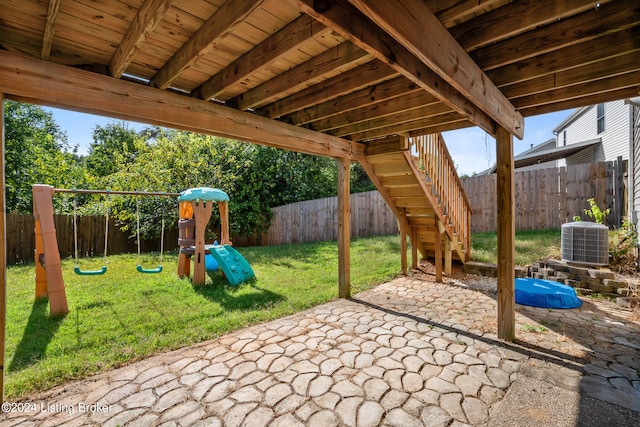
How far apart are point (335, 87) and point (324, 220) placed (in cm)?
787

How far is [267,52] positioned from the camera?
75.3 inches

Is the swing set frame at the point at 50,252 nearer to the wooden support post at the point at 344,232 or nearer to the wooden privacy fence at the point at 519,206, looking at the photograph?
the wooden support post at the point at 344,232

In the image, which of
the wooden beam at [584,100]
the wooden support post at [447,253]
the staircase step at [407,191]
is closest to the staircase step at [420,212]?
the staircase step at [407,191]

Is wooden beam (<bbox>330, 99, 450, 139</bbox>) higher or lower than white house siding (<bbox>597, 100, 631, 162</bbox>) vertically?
lower

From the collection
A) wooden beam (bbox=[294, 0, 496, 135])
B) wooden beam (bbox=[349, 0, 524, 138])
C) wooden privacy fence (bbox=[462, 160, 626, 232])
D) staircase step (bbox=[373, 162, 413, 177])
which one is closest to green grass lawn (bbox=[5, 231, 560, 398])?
wooden privacy fence (bbox=[462, 160, 626, 232])

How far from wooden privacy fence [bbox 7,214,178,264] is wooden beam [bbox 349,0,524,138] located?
8.67m

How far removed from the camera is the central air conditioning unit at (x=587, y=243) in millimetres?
4145

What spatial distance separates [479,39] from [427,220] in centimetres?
370

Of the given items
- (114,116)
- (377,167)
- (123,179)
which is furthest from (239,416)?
(123,179)

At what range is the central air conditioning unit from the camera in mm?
4145

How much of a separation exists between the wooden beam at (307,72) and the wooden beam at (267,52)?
255 mm

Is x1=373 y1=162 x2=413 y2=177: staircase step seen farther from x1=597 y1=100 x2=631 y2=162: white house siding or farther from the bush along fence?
x1=597 y1=100 x2=631 y2=162: white house siding

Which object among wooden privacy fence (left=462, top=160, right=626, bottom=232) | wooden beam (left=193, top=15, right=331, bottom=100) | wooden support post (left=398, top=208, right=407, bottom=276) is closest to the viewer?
wooden beam (left=193, top=15, right=331, bottom=100)

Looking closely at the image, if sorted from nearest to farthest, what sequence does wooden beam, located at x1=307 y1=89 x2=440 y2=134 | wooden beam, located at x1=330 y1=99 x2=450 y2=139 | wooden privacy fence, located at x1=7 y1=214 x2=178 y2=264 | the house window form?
wooden beam, located at x1=307 y1=89 x2=440 y2=134, wooden beam, located at x1=330 y1=99 x2=450 y2=139, wooden privacy fence, located at x1=7 y1=214 x2=178 y2=264, the house window
